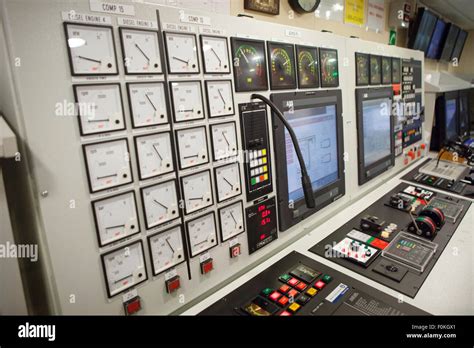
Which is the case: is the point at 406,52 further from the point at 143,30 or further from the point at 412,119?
the point at 143,30

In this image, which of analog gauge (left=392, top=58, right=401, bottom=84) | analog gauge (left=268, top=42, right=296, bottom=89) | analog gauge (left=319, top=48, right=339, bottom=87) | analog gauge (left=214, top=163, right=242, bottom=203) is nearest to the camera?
analog gauge (left=214, top=163, right=242, bottom=203)

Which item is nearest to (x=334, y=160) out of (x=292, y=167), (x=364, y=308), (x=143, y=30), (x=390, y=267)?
(x=292, y=167)

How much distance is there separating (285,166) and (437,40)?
3.84 m

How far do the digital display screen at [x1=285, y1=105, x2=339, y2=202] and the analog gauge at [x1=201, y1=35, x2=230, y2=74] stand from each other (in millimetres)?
367

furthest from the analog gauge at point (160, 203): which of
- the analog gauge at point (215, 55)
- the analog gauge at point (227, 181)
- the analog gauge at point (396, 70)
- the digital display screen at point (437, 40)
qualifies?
the digital display screen at point (437, 40)

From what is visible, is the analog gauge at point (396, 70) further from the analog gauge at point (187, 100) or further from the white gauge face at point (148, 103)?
the white gauge face at point (148, 103)

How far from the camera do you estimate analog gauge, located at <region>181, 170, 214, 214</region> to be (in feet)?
3.10

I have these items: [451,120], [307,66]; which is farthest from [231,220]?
[451,120]

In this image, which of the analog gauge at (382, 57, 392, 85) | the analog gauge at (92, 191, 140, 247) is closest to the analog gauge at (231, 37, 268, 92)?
the analog gauge at (92, 191, 140, 247)

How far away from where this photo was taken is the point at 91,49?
0.72 metres

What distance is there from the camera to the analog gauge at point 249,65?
1.06 m

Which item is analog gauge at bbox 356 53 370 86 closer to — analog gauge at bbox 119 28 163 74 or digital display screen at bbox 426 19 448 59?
Result: analog gauge at bbox 119 28 163 74

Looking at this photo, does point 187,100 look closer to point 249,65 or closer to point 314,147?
point 249,65
